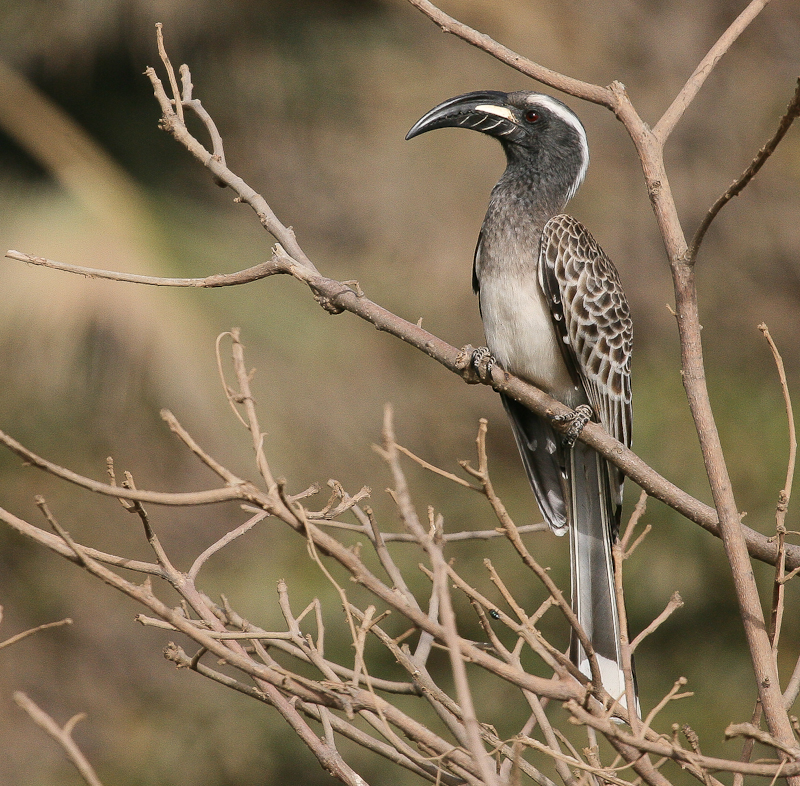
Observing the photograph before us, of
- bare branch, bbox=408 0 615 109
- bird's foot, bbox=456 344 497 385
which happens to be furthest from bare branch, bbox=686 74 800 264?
bird's foot, bbox=456 344 497 385

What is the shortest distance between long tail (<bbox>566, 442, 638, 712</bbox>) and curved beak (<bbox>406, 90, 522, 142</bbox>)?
116cm

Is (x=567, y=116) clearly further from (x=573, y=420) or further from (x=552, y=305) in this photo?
(x=573, y=420)

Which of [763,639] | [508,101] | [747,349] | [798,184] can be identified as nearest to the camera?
[763,639]

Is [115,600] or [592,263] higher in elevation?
[592,263]

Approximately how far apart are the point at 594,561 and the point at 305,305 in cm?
489

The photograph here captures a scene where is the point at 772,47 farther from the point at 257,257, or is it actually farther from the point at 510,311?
the point at 510,311

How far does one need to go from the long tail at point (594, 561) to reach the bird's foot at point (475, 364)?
49cm

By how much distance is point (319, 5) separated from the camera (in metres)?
7.10

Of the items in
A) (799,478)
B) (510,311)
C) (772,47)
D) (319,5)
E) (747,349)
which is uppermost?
(772,47)

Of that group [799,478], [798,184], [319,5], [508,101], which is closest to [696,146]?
[798,184]

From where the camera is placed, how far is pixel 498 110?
3.49 metres

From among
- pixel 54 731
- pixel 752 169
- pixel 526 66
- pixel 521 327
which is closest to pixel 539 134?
pixel 521 327

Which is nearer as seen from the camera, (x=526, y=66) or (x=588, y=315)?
(x=526, y=66)

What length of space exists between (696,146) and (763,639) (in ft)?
31.2
